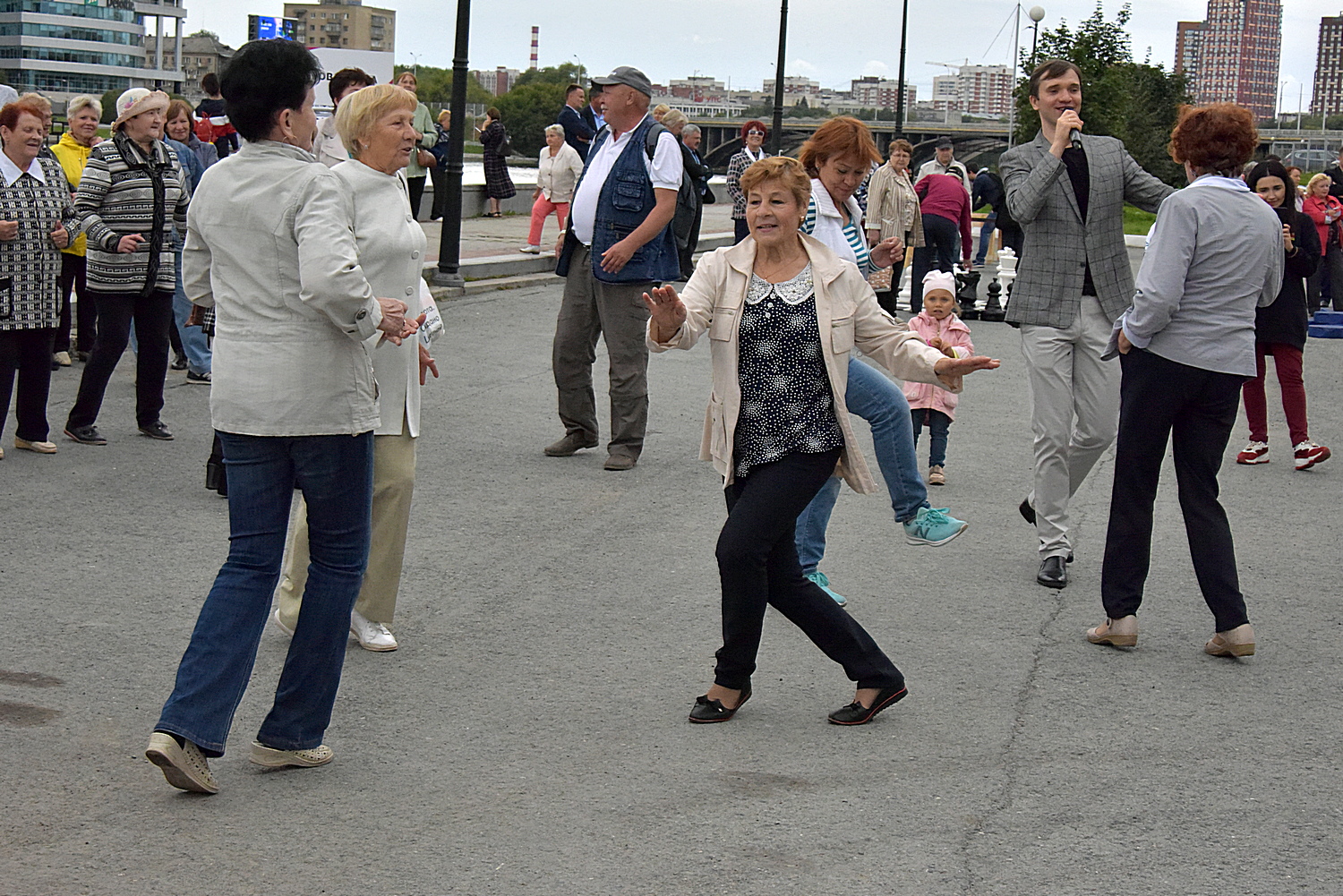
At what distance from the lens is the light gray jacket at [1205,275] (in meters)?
5.32

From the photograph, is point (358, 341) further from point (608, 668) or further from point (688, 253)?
point (688, 253)

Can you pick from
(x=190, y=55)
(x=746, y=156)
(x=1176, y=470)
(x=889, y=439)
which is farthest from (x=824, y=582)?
(x=190, y=55)

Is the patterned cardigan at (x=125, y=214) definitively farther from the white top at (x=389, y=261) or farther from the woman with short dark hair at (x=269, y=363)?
the woman with short dark hair at (x=269, y=363)

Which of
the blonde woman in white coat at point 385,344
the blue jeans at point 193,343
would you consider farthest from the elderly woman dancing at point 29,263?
the blonde woman in white coat at point 385,344

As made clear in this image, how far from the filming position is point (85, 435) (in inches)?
334

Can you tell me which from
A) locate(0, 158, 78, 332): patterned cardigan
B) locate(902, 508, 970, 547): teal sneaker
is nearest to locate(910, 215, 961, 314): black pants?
locate(0, 158, 78, 332): patterned cardigan

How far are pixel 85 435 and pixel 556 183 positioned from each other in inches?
471

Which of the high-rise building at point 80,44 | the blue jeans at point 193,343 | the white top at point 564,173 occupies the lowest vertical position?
the blue jeans at point 193,343

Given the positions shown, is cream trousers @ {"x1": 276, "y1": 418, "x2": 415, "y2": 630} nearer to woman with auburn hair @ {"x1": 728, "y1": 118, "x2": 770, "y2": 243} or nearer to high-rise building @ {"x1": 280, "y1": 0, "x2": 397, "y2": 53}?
woman with auburn hair @ {"x1": 728, "y1": 118, "x2": 770, "y2": 243}

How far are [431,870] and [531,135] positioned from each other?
94.3m

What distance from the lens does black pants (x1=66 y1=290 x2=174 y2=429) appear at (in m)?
8.45

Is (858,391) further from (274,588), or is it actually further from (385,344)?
(274,588)

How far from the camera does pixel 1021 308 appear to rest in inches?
248

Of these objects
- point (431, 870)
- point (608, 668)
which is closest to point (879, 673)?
point (608, 668)
